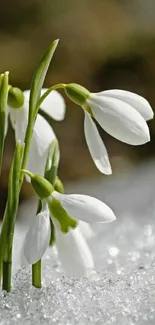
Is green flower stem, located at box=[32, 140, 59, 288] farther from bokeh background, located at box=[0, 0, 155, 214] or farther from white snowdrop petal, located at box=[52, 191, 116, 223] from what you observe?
bokeh background, located at box=[0, 0, 155, 214]

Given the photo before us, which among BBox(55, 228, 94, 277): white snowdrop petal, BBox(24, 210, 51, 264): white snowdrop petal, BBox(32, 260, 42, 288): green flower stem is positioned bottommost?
BBox(32, 260, 42, 288): green flower stem

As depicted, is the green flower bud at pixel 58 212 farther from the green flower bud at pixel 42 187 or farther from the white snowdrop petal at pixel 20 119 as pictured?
the white snowdrop petal at pixel 20 119

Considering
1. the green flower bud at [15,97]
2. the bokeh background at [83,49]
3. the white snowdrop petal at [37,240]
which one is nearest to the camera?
the white snowdrop petal at [37,240]

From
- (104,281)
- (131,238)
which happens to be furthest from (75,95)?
(131,238)

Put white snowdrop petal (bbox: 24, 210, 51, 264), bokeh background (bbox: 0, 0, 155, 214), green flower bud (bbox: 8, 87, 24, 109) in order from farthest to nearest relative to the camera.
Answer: bokeh background (bbox: 0, 0, 155, 214), green flower bud (bbox: 8, 87, 24, 109), white snowdrop petal (bbox: 24, 210, 51, 264)

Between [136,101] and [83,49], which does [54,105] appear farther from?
[83,49]

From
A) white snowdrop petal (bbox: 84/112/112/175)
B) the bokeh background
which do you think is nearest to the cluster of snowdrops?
white snowdrop petal (bbox: 84/112/112/175)

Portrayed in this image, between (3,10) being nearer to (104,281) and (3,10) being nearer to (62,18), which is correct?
(62,18)

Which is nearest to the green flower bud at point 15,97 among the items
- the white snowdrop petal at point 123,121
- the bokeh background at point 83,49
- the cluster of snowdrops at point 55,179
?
the cluster of snowdrops at point 55,179
